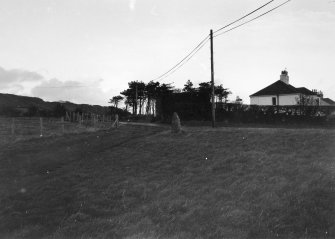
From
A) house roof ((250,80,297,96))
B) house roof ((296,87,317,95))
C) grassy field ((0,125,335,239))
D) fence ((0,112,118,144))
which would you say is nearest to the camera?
grassy field ((0,125,335,239))

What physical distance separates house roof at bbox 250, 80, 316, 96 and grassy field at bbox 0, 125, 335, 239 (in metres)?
52.3

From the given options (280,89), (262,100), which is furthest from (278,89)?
(262,100)

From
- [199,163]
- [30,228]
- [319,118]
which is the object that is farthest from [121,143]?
[319,118]

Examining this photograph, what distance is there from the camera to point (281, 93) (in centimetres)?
7200

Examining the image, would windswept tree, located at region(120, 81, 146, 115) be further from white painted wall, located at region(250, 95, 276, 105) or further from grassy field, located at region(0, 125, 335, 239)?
grassy field, located at region(0, 125, 335, 239)

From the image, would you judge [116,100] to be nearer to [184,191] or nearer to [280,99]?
[280,99]

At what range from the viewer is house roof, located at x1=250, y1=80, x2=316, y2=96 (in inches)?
2791

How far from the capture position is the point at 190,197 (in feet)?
41.0

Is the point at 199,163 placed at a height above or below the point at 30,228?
above

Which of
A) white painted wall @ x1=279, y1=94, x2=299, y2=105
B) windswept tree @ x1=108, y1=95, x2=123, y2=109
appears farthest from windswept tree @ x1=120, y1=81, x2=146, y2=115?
white painted wall @ x1=279, y1=94, x2=299, y2=105

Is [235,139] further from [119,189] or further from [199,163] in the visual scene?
[119,189]

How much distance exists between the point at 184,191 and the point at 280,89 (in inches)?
2480

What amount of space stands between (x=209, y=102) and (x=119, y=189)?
37032 millimetres

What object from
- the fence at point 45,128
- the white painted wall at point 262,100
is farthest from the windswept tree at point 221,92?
the fence at point 45,128
